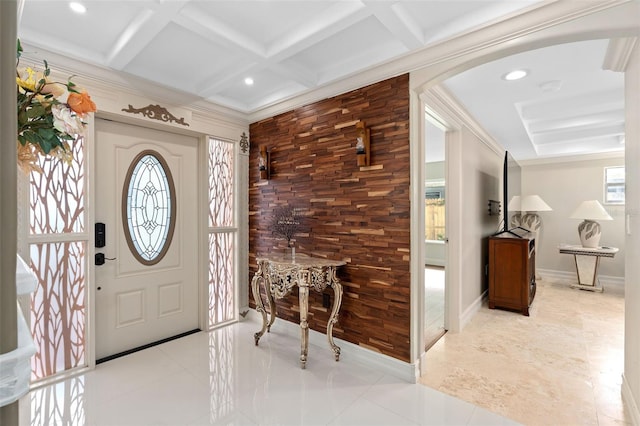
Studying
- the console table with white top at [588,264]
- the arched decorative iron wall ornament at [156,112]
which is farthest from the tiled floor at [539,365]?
the arched decorative iron wall ornament at [156,112]

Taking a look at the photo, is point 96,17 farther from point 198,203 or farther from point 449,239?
point 449,239

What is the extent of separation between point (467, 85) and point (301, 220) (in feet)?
6.60

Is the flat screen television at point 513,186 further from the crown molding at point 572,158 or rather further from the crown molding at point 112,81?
the crown molding at point 112,81

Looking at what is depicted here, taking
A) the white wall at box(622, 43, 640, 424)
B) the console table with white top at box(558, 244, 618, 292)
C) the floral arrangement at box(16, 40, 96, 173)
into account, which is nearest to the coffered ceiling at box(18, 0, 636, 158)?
the white wall at box(622, 43, 640, 424)

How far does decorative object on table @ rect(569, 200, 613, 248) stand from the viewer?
4996 mm

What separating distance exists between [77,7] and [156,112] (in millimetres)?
1066

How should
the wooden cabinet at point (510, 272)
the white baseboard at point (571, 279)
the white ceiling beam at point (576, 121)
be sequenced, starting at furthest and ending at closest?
the white baseboard at point (571, 279) < the wooden cabinet at point (510, 272) < the white ceiling beam at point (576, 121)

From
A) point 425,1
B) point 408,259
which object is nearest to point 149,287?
point 408,259

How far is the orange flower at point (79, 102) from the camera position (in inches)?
30.4

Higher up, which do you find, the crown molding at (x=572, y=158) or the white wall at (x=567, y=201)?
the crown molding at (x=572, y=158)

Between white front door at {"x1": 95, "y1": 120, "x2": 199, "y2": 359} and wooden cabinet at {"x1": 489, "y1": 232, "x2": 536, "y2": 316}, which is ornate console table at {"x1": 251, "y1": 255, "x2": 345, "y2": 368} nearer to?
white front door at {"x1": 95, "y1": 120, "x2": 199, "y2": 359}

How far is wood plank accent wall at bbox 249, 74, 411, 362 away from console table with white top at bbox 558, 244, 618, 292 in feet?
14.7

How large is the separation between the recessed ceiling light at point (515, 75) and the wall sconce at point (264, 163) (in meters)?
2.41

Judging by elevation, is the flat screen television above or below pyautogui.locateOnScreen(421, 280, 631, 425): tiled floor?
above
